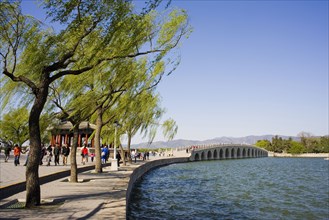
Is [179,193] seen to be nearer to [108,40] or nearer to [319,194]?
[319,194]

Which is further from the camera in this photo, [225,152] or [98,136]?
[225,152]

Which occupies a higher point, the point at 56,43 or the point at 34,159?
the point at 56,43

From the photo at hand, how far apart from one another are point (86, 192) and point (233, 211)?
25.9 feet

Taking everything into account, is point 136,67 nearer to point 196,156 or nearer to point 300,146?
point 196,156

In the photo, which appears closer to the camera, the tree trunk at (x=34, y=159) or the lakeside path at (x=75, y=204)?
the lakeside path at (x=75, y=204)

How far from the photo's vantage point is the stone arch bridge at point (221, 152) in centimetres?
7679

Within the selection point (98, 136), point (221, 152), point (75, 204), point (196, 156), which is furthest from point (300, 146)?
point (75, 204)

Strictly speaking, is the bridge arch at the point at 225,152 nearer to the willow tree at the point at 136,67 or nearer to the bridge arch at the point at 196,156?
the bridge arch at the point at 196,156

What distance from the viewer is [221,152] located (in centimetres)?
10431

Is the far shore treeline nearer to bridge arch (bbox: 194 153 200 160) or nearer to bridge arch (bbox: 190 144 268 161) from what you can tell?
bridge arch (bbox: 190 144 268 161)

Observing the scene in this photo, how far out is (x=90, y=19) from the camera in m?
9.32

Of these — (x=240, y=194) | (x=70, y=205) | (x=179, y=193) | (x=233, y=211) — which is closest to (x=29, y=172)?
(x=70, y=205)

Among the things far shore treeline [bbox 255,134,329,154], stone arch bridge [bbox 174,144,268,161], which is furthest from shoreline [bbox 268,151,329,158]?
stone arch bridge [bbox 174,144,268,161]

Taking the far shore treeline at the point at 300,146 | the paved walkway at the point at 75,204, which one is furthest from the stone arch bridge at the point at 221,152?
the paved walkway at the point at 75,204
